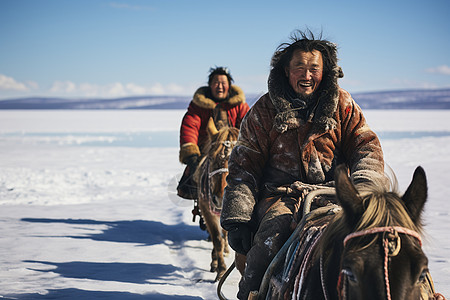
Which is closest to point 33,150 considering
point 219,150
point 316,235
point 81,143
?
point 81,143

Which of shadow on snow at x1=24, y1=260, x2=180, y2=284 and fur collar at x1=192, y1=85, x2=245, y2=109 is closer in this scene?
shadow on snow at x1=24, y1=260, x2=180, y2=284

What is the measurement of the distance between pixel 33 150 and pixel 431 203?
48.6ft

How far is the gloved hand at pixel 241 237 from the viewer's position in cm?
254

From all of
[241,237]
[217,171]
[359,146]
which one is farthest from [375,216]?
[217,171]

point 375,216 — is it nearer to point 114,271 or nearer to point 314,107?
point 314,107

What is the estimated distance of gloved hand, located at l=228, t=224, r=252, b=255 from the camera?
100 inches

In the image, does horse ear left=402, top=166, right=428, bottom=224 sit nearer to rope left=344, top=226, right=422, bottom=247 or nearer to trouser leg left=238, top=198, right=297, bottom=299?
rope left=344, top=226, right=422, bottom=247

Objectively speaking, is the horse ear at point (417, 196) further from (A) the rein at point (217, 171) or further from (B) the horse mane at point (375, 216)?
(A) the rein at point (217, 171)

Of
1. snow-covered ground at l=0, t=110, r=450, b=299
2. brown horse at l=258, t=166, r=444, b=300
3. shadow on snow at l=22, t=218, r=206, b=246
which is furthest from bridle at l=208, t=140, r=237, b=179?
brown horse at l=258, t=166, r=444, b=300

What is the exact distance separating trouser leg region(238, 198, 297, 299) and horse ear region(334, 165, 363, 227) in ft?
2.51

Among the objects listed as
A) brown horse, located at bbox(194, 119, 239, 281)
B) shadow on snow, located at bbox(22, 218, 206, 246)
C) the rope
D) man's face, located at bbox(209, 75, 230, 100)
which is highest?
man's face, located at bbox(209, 75, 230, 100)

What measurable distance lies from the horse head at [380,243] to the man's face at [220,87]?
15.1ft

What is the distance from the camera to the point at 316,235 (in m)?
1.93

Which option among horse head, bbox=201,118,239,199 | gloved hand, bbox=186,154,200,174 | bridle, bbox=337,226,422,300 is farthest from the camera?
gloved hand, bbox=186,154,200,174
